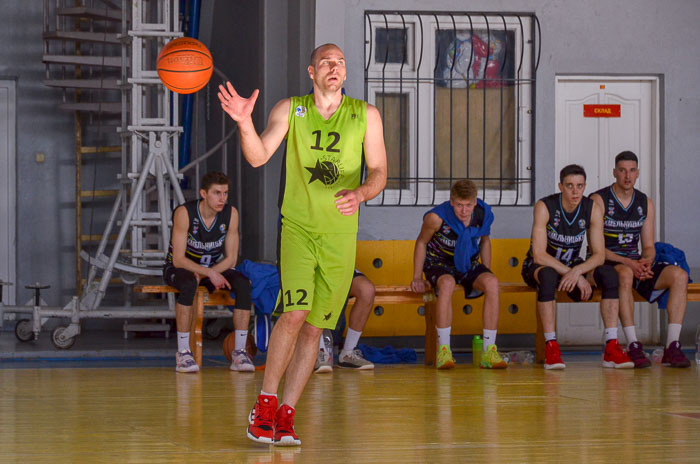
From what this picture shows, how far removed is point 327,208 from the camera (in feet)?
11.5

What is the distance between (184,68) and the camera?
6.15 meters

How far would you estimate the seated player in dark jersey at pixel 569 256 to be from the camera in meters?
6.30

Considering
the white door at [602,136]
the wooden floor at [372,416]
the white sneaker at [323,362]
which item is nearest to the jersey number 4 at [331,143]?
the wooden floor at [372,416]

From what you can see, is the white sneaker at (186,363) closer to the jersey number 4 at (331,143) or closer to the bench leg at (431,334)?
the bench leg at (431,334)

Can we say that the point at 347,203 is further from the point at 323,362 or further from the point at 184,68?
the point at 184,68

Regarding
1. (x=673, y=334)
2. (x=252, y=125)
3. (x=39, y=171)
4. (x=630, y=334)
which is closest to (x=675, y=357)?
(x=673, y=334)

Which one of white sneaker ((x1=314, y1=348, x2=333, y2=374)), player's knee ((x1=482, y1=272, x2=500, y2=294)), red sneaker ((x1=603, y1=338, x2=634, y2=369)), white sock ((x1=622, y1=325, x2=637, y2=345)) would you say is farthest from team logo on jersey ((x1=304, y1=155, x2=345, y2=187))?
white sock ((x1=622, y1=325, x2=637, y2=345))

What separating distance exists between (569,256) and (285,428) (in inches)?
140

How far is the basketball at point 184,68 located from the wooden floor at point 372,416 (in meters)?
1.86

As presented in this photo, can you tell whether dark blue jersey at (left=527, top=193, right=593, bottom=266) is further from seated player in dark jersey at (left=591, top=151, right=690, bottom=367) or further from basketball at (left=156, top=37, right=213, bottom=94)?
basketball at (left=156, top=37, right=213, bottom=94)

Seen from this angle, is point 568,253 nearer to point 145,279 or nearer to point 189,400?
point 189,400

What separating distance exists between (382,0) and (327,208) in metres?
4.37

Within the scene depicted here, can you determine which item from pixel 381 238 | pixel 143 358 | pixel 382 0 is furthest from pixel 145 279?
pixel 382 0

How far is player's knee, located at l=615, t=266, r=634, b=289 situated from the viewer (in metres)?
6.45
